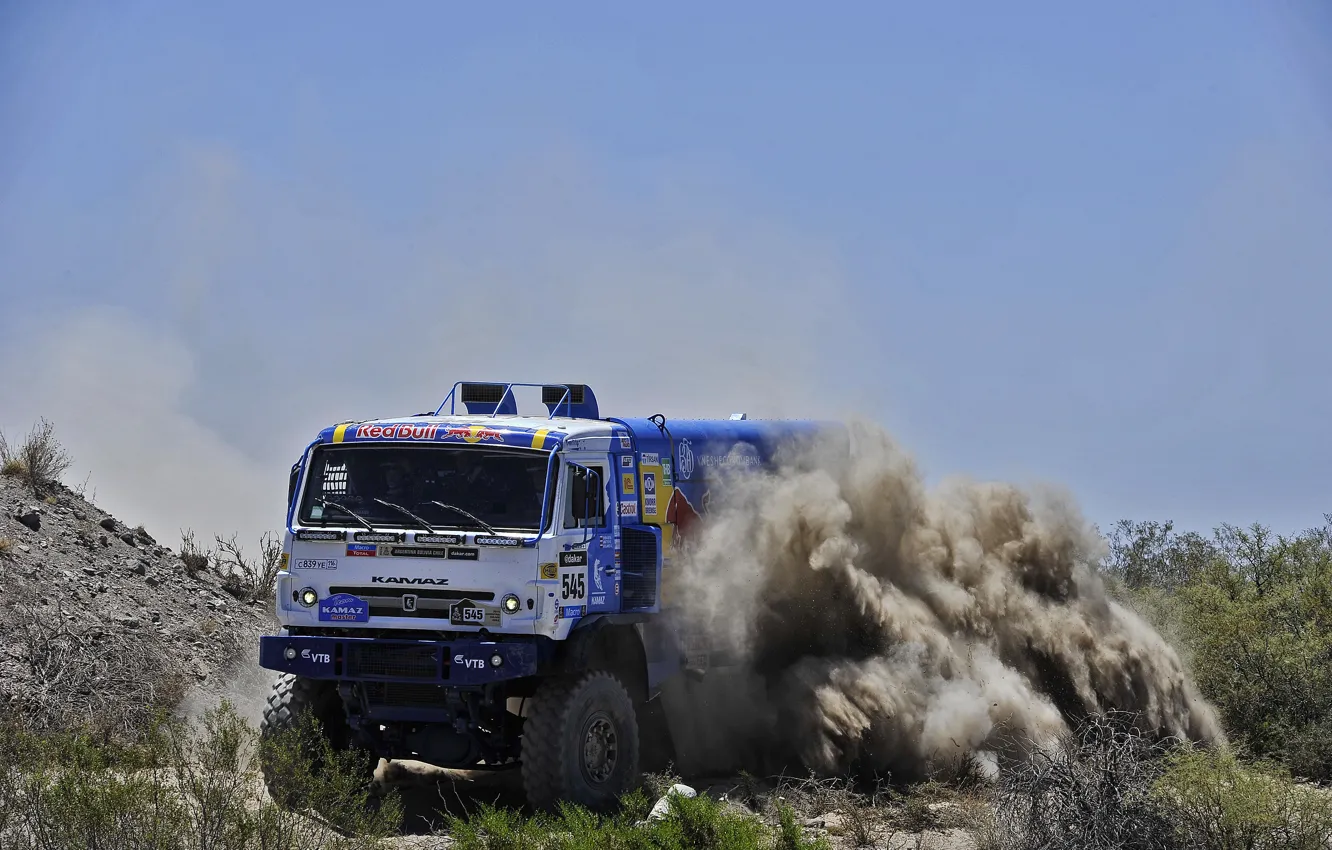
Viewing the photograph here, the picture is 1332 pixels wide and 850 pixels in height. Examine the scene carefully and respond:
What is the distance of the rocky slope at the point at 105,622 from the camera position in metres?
16.4

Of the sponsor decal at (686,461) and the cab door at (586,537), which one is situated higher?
the sponsor decal at (686,461)

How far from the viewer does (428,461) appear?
40.9 ft

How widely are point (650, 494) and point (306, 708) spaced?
13.8 feet

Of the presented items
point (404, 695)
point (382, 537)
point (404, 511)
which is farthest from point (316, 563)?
point (404, 695)

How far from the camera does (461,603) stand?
39.0 ft

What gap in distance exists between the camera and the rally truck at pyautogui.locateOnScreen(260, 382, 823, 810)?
1184 cm

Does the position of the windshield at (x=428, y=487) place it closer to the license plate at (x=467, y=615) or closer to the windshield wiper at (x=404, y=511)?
the windshield wiper at (x=404, y=511)

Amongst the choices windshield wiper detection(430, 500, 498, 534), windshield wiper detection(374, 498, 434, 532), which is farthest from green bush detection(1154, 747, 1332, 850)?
windshield wiper detection(374, 498, 434, 532)

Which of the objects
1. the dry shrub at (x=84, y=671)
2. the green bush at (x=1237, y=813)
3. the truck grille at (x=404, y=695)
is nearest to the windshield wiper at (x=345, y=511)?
the truck grille at (x=404, y=695)

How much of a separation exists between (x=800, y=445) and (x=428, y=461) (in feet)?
22.1

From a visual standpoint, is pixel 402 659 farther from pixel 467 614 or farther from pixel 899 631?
pixel 899 631

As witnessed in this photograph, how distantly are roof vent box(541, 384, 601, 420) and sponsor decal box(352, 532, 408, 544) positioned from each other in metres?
3.25

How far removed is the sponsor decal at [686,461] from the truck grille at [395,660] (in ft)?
14.3

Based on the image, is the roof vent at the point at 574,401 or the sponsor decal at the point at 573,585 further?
the roof vent at the point at 574,401
